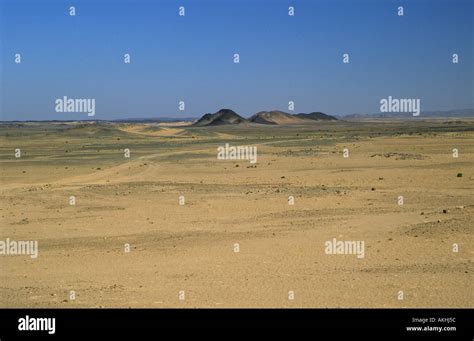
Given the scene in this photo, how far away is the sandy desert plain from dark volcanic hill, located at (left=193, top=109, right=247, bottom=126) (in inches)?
5332

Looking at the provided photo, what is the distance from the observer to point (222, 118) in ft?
573

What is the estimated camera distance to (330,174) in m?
33.2

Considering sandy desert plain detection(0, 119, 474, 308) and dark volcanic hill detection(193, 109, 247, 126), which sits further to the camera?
dark volcanic hill detection(193, 109, 247, 126)

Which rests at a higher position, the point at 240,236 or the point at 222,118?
the point at 222,118

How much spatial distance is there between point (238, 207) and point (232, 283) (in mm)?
10550

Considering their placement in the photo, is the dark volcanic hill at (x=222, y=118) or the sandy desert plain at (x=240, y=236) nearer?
the sandy desert plain at (x=240, y=236)

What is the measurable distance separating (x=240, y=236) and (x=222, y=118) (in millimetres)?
158374

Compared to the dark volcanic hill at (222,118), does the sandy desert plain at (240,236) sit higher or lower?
lower

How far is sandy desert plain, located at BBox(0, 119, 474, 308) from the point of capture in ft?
36.9

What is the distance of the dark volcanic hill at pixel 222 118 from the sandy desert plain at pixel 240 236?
13543cm

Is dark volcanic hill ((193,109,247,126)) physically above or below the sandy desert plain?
above

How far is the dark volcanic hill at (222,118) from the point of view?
170 metres
